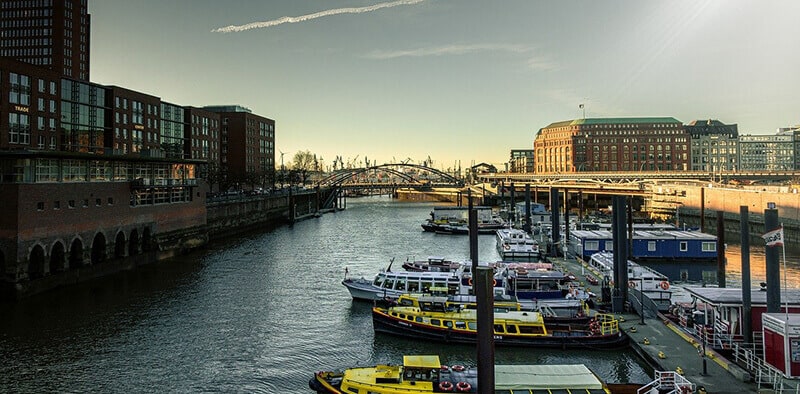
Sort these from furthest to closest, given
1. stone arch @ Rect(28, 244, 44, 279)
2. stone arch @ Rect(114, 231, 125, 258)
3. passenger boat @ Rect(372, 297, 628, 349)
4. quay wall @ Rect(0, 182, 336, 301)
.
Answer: stone arch @ Rect(114, 231, 125, 258) < stone arch @ Rect(28, 244, 44, 279) < quay wall @ Rect(0, 182, 336, 301) < passenger boat @ Rect(372, 297, 628, 349)

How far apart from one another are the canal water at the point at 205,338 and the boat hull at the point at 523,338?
0.36m

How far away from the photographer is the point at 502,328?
28.8 m

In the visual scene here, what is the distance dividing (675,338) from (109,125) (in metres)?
75.2

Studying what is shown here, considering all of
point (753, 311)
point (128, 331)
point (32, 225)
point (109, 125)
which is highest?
point (109, 125)

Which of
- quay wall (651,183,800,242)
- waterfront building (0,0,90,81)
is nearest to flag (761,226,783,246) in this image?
quay wall (651,183,800,242)

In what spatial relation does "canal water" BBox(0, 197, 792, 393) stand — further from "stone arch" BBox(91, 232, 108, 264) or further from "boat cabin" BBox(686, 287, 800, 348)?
"boat cabin" BBox(686, 287, 800, 348)

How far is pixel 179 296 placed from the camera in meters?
41.7

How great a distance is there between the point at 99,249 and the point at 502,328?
38.1 m

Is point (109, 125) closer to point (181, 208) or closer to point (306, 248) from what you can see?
point (181, 208)

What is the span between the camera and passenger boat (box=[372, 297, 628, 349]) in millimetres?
28250

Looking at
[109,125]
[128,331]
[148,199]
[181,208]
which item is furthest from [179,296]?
[109,125]

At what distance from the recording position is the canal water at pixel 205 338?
25.3m

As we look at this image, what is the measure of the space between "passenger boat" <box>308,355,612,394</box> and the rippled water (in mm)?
3994

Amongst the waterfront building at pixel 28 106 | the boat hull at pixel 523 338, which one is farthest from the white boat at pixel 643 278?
the waterfront building at pixel 28 106
